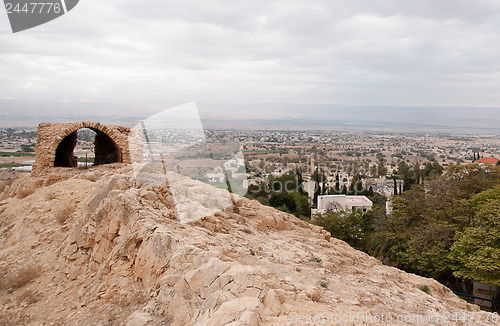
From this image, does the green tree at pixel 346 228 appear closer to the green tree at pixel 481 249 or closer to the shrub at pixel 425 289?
the green tree at pixel 481 249

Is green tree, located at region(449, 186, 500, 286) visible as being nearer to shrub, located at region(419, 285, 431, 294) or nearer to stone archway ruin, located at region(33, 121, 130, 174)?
shrub, located at region(419, 285, 431, 294)

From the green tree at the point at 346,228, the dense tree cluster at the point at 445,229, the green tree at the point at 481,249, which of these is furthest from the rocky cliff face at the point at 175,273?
the green tree at the point at 346,228

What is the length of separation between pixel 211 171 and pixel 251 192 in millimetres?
17015

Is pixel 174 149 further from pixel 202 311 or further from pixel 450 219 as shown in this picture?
pixel 202 311

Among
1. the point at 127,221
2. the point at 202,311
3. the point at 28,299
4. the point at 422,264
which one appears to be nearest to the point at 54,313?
the point at 28,299

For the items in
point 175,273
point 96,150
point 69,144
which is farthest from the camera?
point 96,150

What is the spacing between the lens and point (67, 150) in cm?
1552

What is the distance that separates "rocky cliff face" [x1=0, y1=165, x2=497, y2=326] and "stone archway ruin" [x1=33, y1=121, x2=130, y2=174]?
4.20 meters

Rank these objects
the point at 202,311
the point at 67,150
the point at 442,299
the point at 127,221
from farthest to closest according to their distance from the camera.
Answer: the point at 67,150
the point at 442,299
the point at 127,221
the point at 202,311

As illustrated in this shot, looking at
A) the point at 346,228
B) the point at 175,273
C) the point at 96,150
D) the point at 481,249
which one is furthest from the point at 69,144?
the point at 481,249

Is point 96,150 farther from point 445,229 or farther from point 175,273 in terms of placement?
point 445,229

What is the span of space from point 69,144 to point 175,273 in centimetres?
1310

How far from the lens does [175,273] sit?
15.7ft

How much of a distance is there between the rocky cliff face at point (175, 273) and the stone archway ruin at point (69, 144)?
420 centimetres
